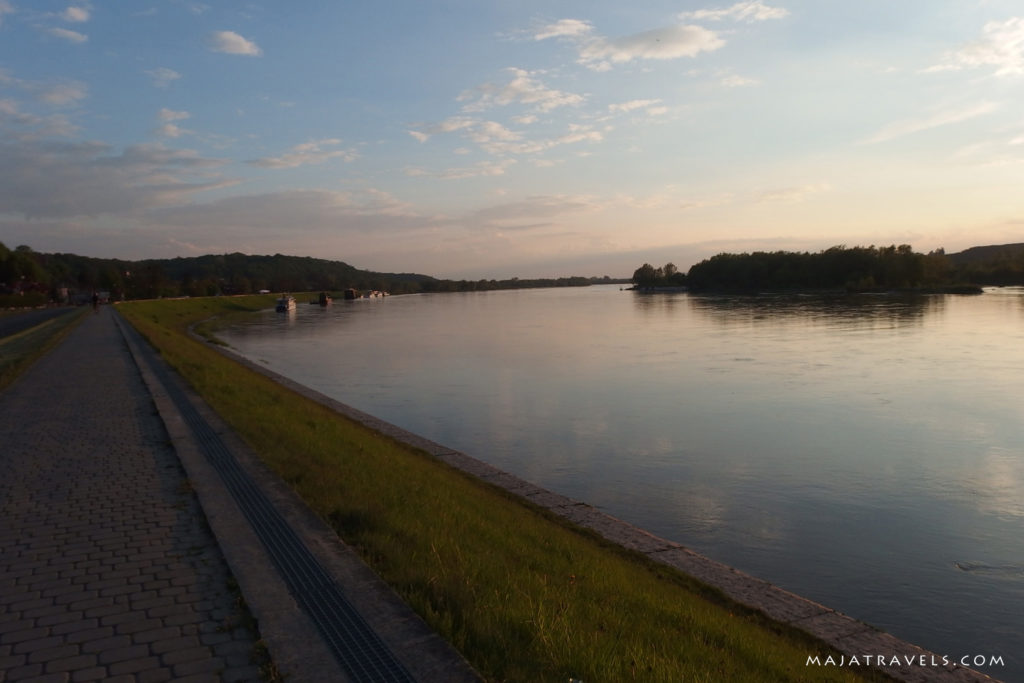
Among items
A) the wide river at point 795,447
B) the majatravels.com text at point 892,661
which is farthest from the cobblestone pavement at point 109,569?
the wide river at point 795,447

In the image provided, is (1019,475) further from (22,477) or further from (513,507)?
(22,477)

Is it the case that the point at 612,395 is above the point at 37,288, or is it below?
below

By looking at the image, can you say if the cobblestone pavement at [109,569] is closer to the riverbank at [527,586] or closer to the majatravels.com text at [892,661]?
the riverbank at [527,586]

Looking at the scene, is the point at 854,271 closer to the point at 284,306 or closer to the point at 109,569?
the point at 284,306

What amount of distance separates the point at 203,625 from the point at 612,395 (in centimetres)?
1597

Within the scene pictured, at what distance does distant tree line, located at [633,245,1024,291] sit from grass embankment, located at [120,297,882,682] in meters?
118

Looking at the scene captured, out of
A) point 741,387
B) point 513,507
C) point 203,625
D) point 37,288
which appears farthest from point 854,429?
point 37,288

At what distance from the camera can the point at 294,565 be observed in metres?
5.40

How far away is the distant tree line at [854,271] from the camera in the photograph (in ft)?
367

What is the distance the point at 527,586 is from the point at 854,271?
129 m

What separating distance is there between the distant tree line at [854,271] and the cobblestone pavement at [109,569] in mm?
120380

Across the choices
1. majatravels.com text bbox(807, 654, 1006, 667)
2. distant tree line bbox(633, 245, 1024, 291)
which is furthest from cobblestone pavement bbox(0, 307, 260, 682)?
distant tree line bbox(633, 245, 1024, 291)

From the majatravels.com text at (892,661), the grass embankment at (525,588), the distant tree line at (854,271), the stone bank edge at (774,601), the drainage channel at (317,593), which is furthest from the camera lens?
the distant tree line at (854,271)

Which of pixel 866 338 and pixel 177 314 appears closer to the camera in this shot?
pixel 866 338
